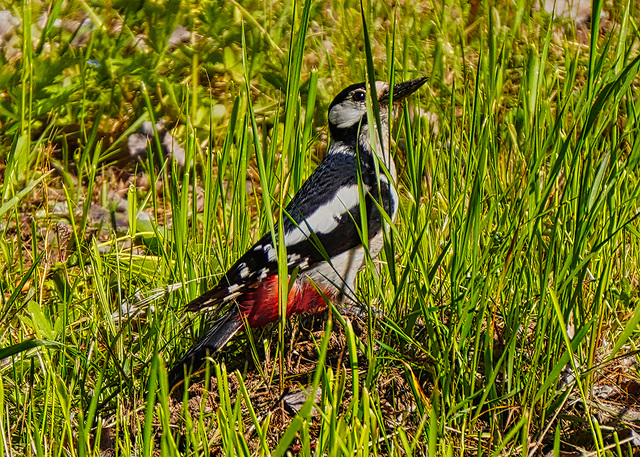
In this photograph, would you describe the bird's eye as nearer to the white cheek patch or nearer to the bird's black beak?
the white cheek patch

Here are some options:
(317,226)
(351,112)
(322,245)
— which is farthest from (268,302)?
(351,112)

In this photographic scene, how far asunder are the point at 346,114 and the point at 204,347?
4.71 ft

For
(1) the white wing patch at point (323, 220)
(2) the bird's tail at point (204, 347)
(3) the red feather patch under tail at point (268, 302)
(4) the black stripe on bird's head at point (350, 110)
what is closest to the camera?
(2) the bird's tail at point (204, 347)

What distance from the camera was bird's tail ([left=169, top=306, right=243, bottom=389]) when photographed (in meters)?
2.32

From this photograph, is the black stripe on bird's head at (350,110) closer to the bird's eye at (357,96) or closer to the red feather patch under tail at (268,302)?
the bird's eye at (357,96)

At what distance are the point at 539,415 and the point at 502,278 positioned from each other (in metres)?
0.38

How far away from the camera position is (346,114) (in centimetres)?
338

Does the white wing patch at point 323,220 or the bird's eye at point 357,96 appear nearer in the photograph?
the white wing patch at point 323,220

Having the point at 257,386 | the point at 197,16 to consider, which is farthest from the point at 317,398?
the point at 197,16

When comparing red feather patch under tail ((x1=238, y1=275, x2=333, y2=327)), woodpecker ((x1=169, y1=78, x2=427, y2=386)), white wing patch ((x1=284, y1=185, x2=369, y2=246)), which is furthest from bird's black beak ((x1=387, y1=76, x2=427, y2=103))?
red feather patch under tail ((x1=238, y1=275, x2=333, y2=327))

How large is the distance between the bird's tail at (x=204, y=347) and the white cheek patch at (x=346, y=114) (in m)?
1.24

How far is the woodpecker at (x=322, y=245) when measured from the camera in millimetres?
2402

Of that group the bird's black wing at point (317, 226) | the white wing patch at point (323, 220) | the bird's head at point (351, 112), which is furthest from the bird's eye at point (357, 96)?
the white wing patch at point (323, 220)

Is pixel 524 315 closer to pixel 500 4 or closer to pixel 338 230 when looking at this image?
pixel 338 230
